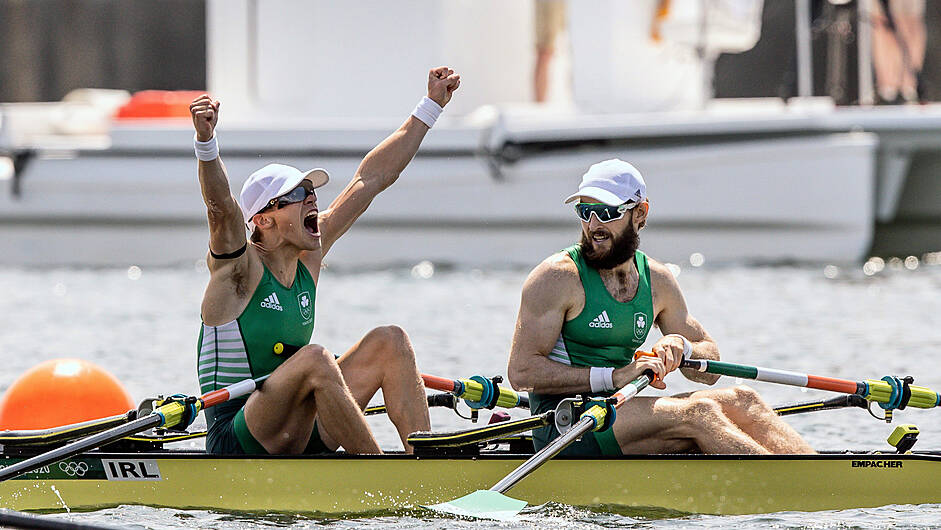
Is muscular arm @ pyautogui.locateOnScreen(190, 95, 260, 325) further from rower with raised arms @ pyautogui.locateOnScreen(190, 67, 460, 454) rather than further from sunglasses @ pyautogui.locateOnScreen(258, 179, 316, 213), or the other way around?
sunglasses @ pyautogui.locateOnScreen(258, 179, 316, 213)

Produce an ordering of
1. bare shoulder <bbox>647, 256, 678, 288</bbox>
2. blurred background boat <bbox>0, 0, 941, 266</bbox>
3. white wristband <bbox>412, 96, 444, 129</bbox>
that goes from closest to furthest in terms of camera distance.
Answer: bare shoulder <bbox>647, 256, 678, 288</bbox> < white wristband <bbox>412, 96, 444, 129</bbox> < blurred background boat <bbox>0, 0, 941, 266</bbox>

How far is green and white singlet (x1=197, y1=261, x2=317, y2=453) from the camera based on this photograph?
19.0 feet

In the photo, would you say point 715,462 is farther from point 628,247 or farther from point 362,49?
point 362,49

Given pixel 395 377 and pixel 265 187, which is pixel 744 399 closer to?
pixel 395 377

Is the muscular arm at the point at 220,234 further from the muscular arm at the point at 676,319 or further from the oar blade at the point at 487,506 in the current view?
the muscular arm at the point at 676,319

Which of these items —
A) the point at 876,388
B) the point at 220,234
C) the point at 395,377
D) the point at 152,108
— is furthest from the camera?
the point at 152,108

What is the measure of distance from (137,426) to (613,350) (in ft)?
5.95

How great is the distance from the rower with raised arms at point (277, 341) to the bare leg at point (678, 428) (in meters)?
0.82

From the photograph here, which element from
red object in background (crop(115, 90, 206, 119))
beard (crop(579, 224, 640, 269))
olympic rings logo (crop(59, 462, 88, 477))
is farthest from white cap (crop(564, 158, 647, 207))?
red object in background (crop(115, 90, 206, 119))

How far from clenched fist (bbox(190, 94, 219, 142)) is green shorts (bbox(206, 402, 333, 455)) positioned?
1.08 metres

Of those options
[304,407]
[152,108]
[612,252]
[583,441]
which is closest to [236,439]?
[304,407]

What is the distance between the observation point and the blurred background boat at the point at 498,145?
13703 millimetres

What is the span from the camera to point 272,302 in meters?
5.81

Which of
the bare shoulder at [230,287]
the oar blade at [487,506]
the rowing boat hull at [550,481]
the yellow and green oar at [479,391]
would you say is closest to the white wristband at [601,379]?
the rowing boat hull at [550,481]
